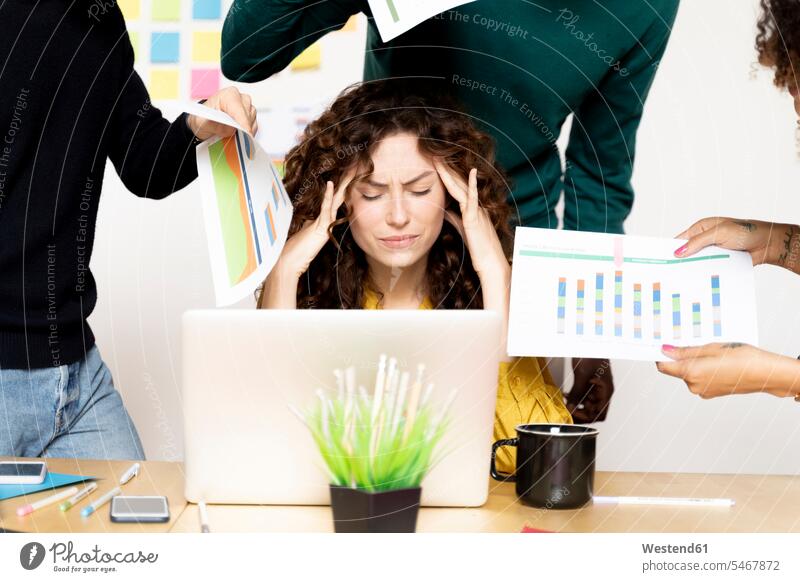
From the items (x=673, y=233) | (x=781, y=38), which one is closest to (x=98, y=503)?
(x=781, y=38)

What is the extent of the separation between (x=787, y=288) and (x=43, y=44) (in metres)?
1.46

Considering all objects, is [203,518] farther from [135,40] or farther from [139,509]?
[135,40]

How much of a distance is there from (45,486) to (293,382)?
30 centimetres

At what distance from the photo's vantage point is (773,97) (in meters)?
1.85

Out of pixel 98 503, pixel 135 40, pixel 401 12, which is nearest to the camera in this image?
pixel 98 503

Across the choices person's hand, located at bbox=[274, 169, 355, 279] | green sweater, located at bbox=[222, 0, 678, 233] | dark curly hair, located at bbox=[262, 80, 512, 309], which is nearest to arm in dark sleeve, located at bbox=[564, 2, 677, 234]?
green sweater, located at bbox=[222, 0, 678, 233]

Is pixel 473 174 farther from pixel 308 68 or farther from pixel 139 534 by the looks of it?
pixel 139 534

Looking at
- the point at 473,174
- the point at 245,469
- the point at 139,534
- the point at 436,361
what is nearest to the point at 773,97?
the point at 473,174

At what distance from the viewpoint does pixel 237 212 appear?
94 centimetres

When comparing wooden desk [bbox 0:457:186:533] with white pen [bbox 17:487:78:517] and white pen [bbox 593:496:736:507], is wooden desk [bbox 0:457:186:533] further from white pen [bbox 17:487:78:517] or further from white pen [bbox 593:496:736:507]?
white pen [bbox 593:496:736:507]

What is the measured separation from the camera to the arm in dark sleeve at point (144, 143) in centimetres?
122

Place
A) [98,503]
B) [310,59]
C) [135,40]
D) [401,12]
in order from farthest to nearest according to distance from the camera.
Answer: [310,59]
[135,40]
[401,12]
[98,503]

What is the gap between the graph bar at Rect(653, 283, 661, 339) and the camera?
97cm

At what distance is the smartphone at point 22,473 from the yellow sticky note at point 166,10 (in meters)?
0.83
